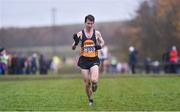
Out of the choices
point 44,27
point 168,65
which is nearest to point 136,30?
point 44,27

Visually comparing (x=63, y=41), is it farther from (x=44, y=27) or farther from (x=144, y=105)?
(x=144, y=105)

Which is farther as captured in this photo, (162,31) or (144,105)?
(162,31)

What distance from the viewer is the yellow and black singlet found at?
17.5m

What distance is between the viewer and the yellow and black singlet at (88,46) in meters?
17.5

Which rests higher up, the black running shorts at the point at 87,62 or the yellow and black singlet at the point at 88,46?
the yellow and black singlet at the point at 88,46

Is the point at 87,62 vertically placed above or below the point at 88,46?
below

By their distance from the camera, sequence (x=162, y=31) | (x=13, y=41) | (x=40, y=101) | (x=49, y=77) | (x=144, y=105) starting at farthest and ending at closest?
(x=13, y=41) < (x=162, y=31) < (x=49, y=77) < (x=40, y=101) < (x=144, y=105)

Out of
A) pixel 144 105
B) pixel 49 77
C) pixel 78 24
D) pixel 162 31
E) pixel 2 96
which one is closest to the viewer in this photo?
pixel 144 105

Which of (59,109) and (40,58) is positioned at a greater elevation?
(40,58)

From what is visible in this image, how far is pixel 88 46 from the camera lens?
57.4ft

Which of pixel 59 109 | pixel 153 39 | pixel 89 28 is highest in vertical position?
pixel 153 39

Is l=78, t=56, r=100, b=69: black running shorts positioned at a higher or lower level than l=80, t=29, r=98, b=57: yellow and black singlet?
lower

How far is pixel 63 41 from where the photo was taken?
14375 cm

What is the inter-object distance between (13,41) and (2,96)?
81.8 m
